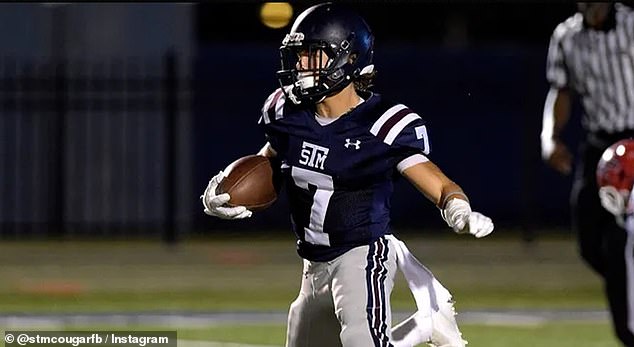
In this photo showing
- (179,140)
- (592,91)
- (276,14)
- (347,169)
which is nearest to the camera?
(347,169)

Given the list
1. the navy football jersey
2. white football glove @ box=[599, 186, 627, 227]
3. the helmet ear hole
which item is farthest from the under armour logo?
white football glove @ box=[599, 186, 627, 227]

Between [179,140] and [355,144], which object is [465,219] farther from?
[179,140]

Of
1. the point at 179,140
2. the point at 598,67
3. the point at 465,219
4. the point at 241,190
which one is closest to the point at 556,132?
the point at 598,67

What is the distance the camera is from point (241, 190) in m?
5.89

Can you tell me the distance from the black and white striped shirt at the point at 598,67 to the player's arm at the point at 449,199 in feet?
9.69

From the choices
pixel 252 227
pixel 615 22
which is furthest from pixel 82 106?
pixel 615 22

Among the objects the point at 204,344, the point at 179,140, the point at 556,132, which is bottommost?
the point at 179,140

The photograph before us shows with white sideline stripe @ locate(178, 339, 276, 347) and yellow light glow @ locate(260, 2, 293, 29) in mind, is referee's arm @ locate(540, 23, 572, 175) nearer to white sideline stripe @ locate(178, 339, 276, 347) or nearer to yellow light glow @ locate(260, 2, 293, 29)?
white sideline stripe @ locate(178, 339, 276, 347)

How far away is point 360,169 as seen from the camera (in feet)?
18.7

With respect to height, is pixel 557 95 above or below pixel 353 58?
below

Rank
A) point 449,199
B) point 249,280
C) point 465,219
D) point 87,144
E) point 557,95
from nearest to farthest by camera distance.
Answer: point 465,219 < point 449,199 < point 557,95 < point 249,280 < point 87,144

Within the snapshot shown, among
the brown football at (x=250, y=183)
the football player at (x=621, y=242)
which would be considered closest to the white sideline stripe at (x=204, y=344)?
the football player at (x=621, y=242)

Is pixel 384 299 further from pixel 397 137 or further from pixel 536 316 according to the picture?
pixel 536 316

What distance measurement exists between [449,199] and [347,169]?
358 mm
